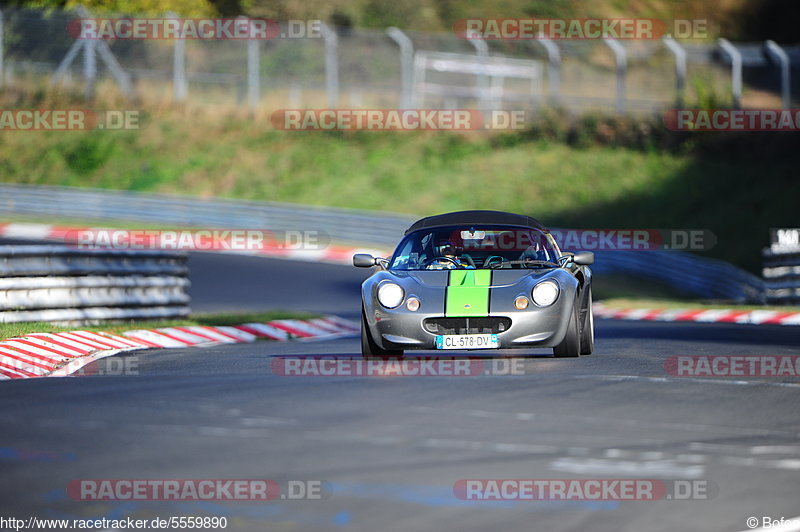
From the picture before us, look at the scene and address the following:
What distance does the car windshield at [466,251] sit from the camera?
35.3 ft

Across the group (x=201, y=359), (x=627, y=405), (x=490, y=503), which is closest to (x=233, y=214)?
(x=201, y=359)

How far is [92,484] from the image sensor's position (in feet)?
17.8

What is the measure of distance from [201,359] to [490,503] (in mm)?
5898

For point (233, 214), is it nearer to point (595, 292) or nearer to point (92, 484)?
point (595, 292)

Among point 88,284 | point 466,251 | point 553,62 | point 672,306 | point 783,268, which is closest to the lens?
point 466,251

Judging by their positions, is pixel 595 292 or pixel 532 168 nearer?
pixel 595 292

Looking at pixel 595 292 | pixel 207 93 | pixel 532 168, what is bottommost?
pixel 595 292

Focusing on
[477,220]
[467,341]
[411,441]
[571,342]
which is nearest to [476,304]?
[467,341]

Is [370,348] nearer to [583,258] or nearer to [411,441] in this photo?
[583,258]

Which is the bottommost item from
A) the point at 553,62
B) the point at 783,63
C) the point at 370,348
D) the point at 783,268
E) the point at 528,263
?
the point at 370,348

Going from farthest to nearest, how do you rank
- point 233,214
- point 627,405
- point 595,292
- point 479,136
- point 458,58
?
point 479,136, point 458,58, point 233,214, point 595,292, point 627,405

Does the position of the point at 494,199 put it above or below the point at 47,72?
below

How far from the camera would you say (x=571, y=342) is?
10.2m

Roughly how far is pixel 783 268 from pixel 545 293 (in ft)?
39.5
